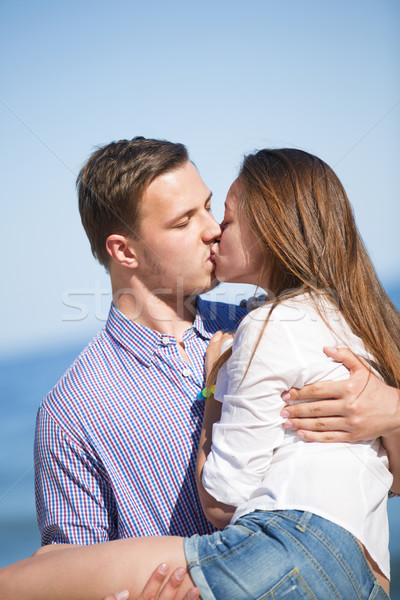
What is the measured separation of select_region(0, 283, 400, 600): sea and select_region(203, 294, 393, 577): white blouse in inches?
78.2

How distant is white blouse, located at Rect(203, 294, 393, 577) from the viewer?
4.84 ft

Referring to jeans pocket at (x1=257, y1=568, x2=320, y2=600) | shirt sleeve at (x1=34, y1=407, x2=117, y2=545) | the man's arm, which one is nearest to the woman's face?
the man's arm

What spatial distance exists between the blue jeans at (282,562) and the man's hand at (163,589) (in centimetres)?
3

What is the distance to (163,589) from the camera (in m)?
1.42

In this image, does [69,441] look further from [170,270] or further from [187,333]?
[170,270]

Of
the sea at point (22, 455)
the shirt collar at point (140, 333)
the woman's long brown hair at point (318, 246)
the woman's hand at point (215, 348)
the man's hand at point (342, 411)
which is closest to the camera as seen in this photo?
the man's hand at point (342, 411)

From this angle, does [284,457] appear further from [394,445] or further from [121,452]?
[121,452]

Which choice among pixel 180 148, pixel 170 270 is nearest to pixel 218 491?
pixel 170 270

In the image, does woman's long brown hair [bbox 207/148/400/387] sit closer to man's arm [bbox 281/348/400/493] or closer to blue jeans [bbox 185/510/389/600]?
man's arm [bbox 281/348/400/493]

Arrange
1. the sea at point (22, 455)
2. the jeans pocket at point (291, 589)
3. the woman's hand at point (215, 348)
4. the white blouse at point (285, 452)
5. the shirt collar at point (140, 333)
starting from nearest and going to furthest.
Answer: the jeans pocket at point (291, 589)
the white blouse at point (285, 452)
the woman's hand at point (215, 348)
the shirt collar at point (140, 333)
the sea at point (22, 455)

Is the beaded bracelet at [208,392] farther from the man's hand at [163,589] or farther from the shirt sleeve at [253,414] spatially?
the man's hand at [163,589]

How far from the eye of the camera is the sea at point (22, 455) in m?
5.81

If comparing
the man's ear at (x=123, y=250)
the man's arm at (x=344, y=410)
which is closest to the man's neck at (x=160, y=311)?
the man's ear at (x=123, y=250)

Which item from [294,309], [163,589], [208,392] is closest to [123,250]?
[208,392]
